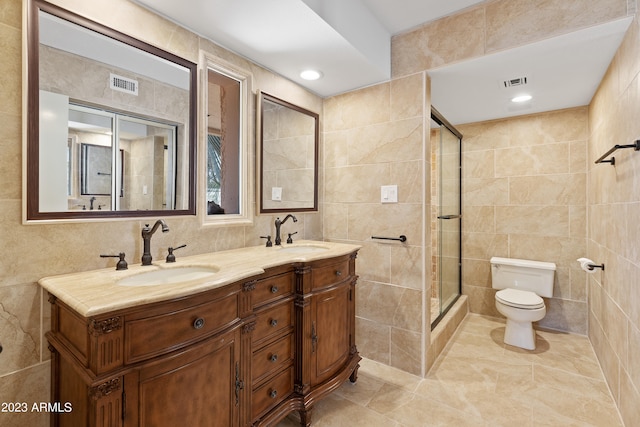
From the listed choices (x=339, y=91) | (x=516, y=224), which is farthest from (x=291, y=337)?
(x=516, y=224)

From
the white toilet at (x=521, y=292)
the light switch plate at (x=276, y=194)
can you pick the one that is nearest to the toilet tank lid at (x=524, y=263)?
the white toilet at (x=521, y=292)

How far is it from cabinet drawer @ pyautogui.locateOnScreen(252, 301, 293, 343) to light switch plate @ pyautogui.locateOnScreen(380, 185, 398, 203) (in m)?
1.13

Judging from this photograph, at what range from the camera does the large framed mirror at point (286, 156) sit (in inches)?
86.6

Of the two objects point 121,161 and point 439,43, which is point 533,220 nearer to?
point 439,43

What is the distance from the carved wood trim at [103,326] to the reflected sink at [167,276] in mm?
378

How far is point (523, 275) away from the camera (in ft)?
9.86

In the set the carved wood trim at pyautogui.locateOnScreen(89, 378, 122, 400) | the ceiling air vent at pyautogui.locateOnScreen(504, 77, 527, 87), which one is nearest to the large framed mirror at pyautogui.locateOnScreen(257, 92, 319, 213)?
the carved wood trim at pyautogui.locateOnScreen(89, 378, 122, 400)

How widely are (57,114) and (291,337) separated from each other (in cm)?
151

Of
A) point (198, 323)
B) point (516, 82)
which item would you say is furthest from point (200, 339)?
point (516, 82)

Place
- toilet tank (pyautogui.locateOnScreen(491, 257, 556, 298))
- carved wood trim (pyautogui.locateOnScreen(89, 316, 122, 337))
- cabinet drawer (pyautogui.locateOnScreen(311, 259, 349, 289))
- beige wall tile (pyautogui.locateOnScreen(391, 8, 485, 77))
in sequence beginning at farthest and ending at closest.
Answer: toilet tank (pyautogui.locateOnScreen(491, 257, 556, 298))
beige wall tile (pyautogui.locateOnScreen(391, 8, 485, 77))
cabinet drawer (pyautogui.locateOnScreen(311, 259, 349, 289))
carved wood trim (pyautogui.locateOnScreen(89, 316, 122, 337))

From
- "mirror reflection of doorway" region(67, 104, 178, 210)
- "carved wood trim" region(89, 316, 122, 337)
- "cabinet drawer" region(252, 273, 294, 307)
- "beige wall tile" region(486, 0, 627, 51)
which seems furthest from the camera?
"beige wall tile" region(486, 0, 627, 51)

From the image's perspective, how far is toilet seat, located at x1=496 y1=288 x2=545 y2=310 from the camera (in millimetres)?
2578

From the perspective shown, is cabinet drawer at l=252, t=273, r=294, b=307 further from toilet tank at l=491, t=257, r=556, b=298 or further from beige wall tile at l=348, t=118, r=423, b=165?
toilet tank at l=491, t=257, r=556, b=298

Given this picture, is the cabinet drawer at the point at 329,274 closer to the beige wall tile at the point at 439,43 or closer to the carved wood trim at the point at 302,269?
the carved wood trim at the point at 302,269
